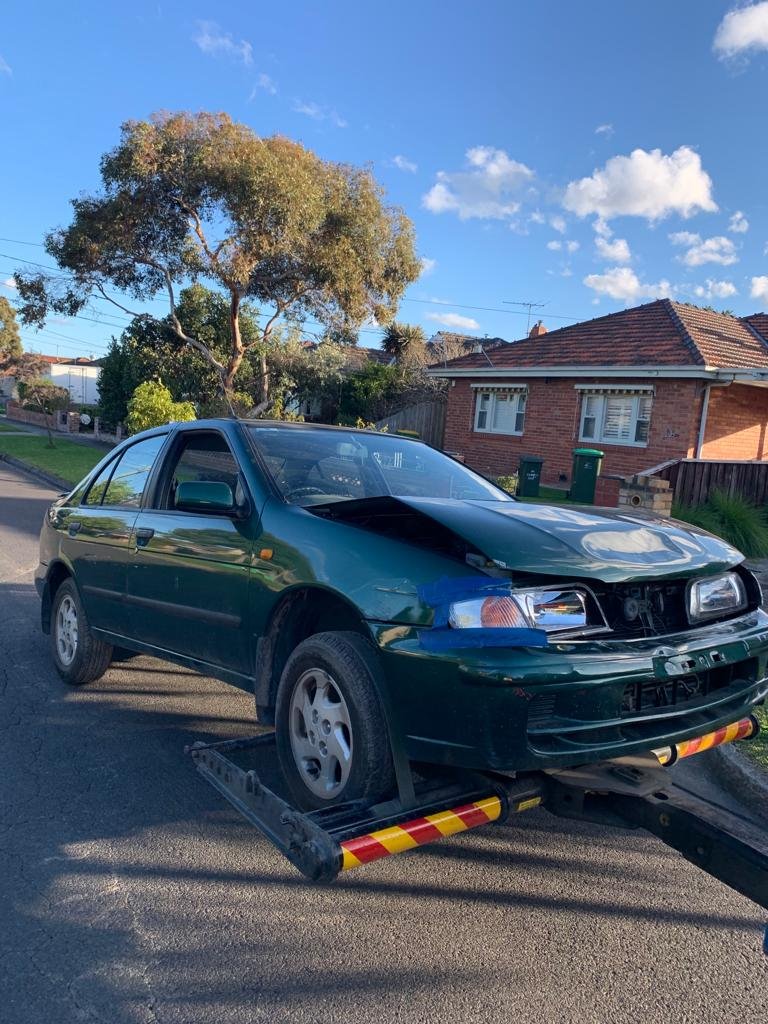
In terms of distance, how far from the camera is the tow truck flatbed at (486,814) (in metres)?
2.54

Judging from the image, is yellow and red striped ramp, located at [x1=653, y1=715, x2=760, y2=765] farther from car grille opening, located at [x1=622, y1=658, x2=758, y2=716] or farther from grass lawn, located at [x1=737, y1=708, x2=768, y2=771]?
grass lawn, located at [x1=737, y1=708, x2=768, y2=771]

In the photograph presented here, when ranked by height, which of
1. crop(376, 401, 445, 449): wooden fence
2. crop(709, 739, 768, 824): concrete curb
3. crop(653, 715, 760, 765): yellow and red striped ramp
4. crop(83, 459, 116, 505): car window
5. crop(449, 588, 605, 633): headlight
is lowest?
crop(709, 739, 768, 824): concrete curb

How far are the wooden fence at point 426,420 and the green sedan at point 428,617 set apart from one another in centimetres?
2048

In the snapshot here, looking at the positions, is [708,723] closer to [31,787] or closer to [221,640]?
[221,640]

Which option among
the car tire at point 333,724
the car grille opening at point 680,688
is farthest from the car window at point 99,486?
the car grille opening at point 680,688

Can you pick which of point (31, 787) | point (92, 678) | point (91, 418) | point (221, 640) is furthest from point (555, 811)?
point (91, 418)

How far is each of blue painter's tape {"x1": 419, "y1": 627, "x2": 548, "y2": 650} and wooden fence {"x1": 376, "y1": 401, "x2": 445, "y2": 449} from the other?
71.0 ft

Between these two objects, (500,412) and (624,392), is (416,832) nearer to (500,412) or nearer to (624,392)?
(624,392)

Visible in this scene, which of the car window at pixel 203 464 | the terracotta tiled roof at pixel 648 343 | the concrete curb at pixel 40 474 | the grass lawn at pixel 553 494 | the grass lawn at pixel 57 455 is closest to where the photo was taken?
the car window at pixel 203 464

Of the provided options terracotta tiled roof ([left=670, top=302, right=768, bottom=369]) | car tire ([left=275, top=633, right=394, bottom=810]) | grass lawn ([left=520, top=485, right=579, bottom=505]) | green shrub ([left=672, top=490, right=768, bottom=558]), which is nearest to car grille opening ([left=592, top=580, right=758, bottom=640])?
car tire ([left=275, top=633, right=394, bottom=810])

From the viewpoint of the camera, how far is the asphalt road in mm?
2475

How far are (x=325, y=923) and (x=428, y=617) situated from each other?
1.18 m

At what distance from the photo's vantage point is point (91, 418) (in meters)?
40.4

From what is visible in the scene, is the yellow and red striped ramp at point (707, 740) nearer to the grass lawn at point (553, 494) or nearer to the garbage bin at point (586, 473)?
the garbage bin at point (586, 473)
